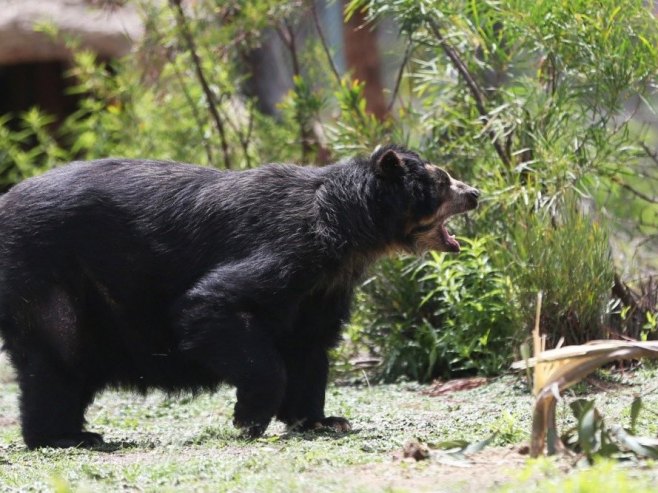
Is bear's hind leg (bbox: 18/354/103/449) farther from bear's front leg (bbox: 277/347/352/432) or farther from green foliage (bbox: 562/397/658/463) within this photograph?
green foliage (bbox: 562/397/658/463)

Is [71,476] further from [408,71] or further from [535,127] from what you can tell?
[408,71]

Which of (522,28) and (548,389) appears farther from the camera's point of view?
(522,28)

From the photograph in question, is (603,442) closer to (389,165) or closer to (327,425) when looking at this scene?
(327,425)

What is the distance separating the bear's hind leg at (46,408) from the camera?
5.38 meters

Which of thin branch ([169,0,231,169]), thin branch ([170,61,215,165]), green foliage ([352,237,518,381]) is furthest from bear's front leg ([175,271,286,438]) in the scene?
thin branch ([170,61,215,165])

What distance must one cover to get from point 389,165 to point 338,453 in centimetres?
172

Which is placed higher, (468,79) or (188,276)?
(468,79)

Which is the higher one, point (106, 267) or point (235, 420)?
point (106, 267)

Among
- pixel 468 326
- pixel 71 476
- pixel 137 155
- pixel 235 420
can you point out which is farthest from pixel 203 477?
pixel 137 155

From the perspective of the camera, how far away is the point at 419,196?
5727mm

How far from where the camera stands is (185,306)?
5316mm

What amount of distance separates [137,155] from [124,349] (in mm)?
4286

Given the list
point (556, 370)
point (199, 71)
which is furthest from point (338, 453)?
point (199, 71)

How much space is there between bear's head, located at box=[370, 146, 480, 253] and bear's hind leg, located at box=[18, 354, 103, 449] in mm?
1844
